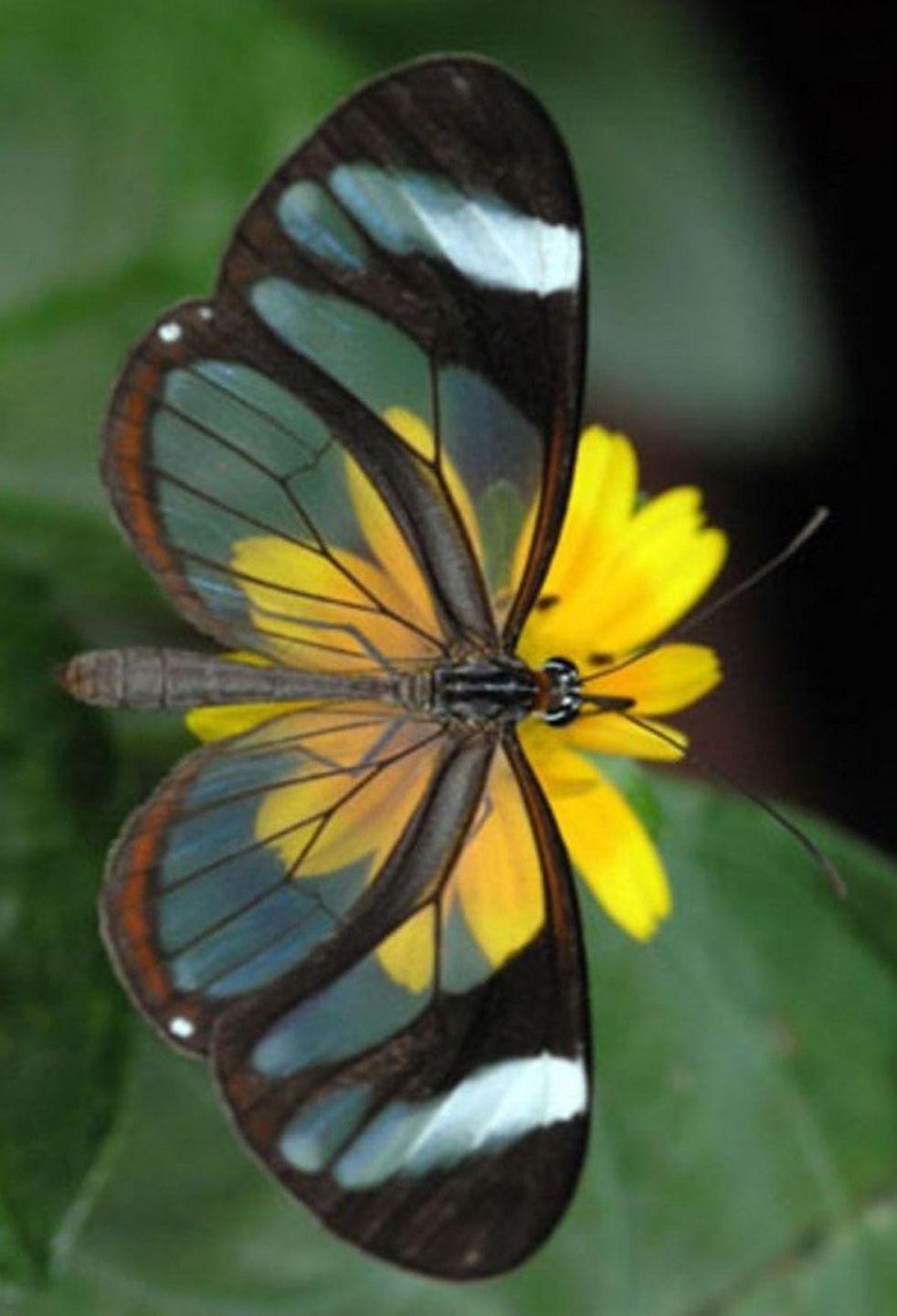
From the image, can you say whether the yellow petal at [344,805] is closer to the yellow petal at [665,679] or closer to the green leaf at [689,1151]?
the yellow petal at [665,679]

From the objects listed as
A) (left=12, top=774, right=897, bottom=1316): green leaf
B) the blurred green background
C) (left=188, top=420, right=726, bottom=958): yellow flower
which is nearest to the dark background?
the blurred green background

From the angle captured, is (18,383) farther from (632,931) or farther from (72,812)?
(632,931)

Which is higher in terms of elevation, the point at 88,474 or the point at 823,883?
the point at 88,474

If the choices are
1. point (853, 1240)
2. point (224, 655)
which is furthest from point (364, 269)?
point (853, 1240)

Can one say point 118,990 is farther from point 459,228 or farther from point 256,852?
point 459,228

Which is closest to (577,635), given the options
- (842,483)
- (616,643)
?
(616,643)

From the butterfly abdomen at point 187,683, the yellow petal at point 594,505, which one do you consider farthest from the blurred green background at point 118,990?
the butterfly abdomen at point 187,683

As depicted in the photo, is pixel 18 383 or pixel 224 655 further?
pixel 18 383

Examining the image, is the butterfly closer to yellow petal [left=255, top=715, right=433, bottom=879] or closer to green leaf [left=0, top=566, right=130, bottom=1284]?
yellow petal [left=255, top=715, right=433, bottom=879]
